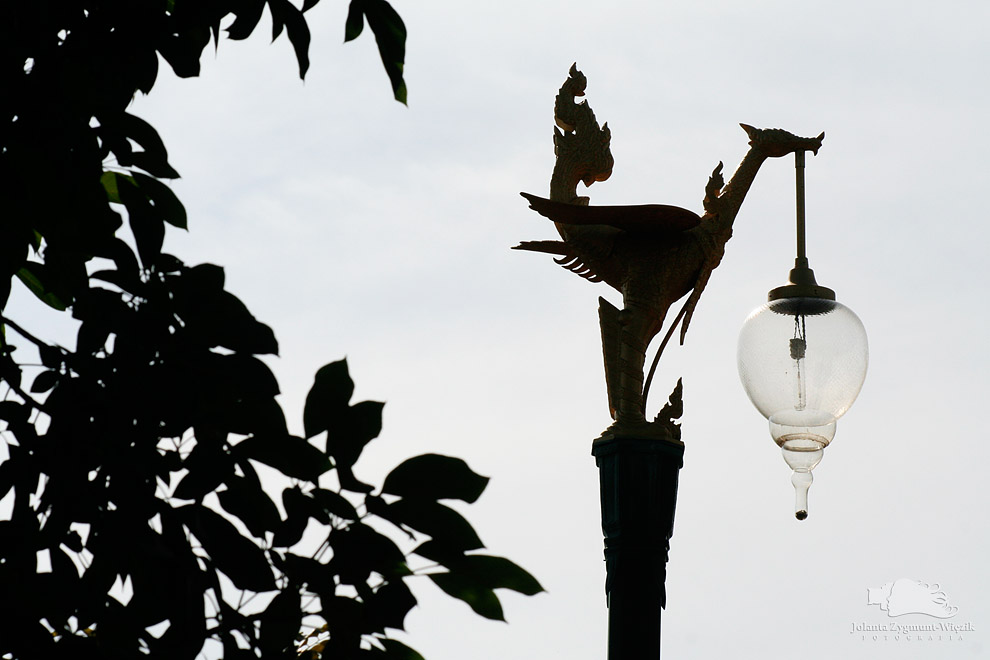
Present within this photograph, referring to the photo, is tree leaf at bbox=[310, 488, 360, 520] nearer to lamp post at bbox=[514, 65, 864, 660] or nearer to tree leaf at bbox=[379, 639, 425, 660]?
tree leaf at bbox=[379, 639, 425, 660]

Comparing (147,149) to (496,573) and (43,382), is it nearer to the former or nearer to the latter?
(43,382)

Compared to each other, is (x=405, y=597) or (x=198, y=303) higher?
(x=198, y=303)

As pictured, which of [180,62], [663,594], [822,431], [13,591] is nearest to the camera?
[13,591]

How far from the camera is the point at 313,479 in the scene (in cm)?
241

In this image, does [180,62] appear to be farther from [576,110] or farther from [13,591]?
[576,110]

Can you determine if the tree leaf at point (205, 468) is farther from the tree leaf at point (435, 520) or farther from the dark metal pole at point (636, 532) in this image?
the dark metal pole at point (636, 532)

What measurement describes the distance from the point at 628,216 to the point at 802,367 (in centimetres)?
96

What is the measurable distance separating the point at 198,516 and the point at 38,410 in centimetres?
51

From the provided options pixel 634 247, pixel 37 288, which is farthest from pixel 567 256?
pixel 37 288

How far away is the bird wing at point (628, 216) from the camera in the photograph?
568cm

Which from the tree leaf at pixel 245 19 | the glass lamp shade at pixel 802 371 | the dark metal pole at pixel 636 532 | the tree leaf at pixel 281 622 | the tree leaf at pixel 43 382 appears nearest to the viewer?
the tree leaf at pixel 281 622

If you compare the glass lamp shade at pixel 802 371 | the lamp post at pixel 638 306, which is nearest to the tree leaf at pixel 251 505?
the lamp post at pixel 638 306

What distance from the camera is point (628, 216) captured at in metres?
5.71

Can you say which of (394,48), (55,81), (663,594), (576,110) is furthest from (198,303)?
(576,110)
